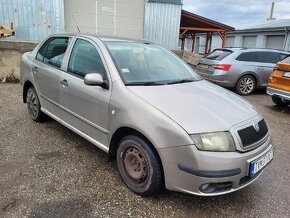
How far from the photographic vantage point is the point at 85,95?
320 cm

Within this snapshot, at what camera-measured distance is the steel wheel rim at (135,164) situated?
2.64 meters

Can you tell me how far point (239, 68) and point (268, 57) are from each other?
4.93 feet

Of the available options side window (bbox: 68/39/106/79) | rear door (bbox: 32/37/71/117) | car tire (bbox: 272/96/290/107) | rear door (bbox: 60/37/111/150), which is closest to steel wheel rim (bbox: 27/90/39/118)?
rear door (bbox: 32/37/71/117)

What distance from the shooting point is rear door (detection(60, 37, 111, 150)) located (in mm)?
3016

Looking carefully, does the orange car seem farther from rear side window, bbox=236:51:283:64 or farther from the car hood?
the car hood

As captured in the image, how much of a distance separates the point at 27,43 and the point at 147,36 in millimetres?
5207

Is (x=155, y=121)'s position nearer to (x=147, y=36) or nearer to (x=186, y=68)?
(x=186, y=68)

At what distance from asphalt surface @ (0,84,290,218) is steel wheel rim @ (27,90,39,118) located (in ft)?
2.07

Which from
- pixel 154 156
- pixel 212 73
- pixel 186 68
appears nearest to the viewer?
pixel 154 156

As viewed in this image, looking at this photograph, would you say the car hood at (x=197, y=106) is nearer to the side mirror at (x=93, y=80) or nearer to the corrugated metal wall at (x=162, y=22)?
the side mirror at (x=93, y=80)

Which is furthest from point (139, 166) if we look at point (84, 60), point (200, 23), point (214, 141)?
point (200, 23)

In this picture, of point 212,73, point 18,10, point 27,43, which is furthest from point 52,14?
point 212,73

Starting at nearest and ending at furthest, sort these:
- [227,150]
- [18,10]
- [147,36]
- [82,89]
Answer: [227,150] < [82,89] < [18,10] < [147,36]

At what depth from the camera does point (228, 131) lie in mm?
2363
